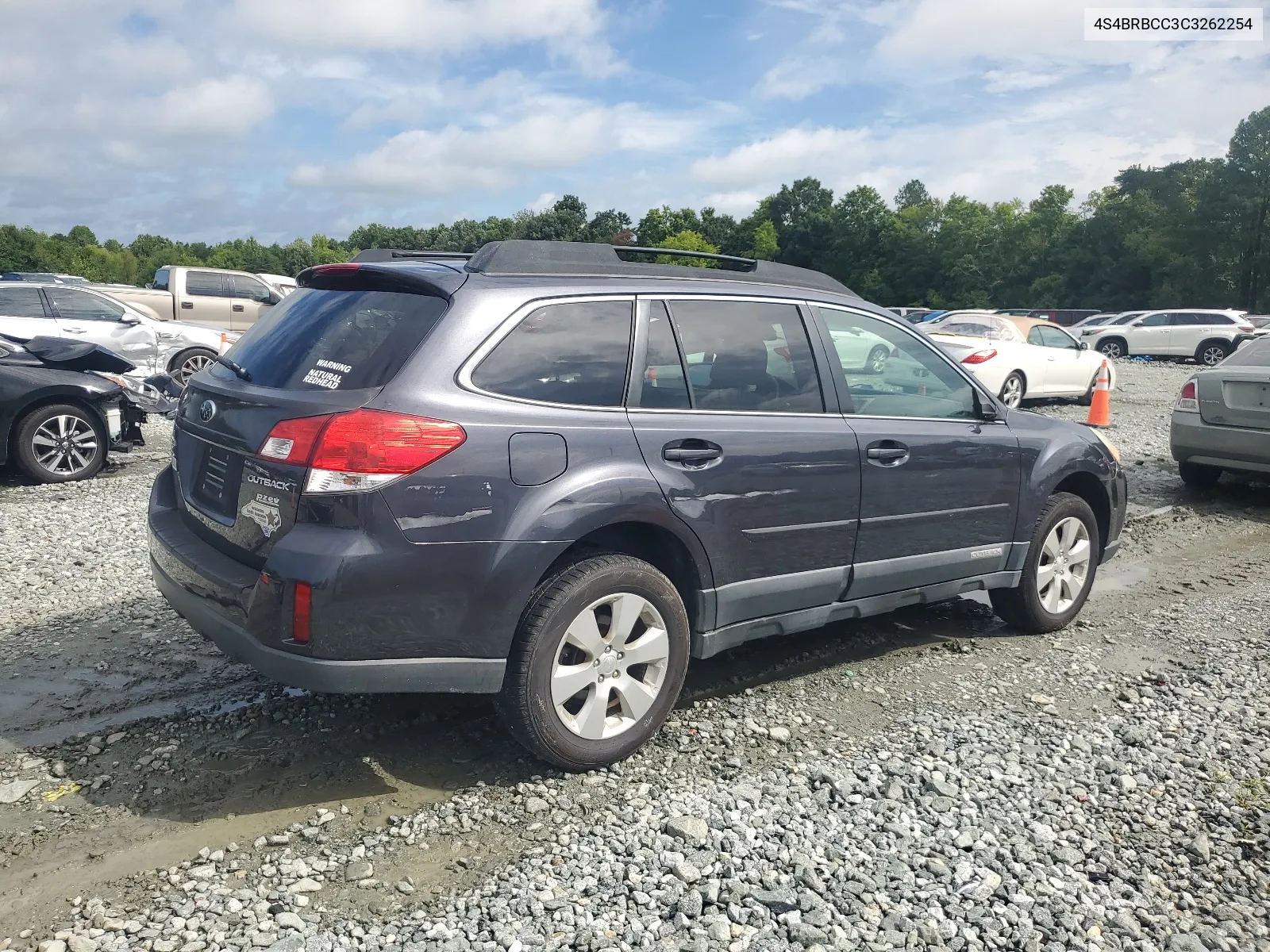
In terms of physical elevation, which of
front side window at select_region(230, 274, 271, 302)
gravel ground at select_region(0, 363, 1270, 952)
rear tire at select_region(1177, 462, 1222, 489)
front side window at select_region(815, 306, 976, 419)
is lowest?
gravel ground at select_region(0, 363, 1270, 952)

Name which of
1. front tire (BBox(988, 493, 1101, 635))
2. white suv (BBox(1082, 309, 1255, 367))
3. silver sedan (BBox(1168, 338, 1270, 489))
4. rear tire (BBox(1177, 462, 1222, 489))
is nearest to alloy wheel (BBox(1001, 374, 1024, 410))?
rear tire (BBox(1177, 462, 1222, 489))

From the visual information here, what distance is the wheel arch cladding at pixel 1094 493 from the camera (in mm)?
5586

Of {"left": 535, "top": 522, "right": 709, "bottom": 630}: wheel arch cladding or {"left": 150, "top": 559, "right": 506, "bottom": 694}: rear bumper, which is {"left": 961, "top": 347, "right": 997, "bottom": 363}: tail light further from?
{"left": 150, "top": 559, "right": 506, "bottom": 694}: rear bumper

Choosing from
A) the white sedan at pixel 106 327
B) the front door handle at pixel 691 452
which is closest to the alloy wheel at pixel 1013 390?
the white sedan at pixel 106 327

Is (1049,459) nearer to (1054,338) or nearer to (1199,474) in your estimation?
(1199,474)

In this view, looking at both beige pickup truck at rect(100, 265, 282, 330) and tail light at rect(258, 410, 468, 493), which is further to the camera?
beige pickup truck at rect(100, 265, 282, 330)

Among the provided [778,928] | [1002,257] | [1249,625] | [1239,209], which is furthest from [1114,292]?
[778,928]

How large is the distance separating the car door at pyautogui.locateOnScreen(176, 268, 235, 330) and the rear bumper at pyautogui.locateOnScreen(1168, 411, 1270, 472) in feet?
52.6

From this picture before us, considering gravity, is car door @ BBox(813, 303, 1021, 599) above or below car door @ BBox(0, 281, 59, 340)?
below

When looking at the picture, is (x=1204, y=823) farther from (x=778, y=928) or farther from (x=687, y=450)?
(x=687, y=450)

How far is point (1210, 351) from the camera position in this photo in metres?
31.7

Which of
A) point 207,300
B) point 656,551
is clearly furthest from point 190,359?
point 656,551

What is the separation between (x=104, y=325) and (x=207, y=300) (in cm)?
591

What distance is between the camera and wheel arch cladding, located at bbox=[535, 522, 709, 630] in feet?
12.0
